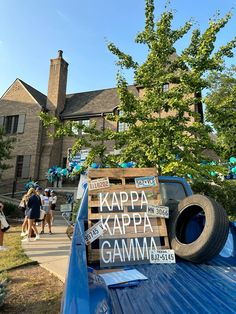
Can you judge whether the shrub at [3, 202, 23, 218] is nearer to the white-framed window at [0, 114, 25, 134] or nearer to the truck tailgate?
the white-framed window at [0, 114, 25, 134]

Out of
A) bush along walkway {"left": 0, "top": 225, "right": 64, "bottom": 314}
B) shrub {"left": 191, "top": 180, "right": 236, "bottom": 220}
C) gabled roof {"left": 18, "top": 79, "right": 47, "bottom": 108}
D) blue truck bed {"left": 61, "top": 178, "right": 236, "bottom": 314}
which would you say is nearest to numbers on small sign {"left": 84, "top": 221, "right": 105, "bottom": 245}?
blue truck bed {"left": 61, "top": 178, "right": 236, "bottom": 314}

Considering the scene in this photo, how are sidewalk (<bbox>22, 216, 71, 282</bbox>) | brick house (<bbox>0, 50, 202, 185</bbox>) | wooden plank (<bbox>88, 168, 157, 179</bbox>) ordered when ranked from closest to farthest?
wooden plank (<bbox>88, 168, 157, 179</bbox>), sidewalk (<bbox>22, 216, 71, 282</bbox>), brick house (<bbox>0, 50, 202, 185</bbox>)

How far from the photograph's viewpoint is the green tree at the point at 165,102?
8.02m

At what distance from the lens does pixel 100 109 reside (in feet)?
84.6

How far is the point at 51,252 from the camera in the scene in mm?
7848

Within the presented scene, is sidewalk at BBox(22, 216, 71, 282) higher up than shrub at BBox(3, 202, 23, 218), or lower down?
lower down

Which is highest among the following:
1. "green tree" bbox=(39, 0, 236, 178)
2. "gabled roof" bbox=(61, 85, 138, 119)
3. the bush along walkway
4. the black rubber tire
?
"gabled roof" bbox=(61, 85, 138, 119)

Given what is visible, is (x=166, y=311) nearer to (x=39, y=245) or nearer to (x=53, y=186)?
(x=39, y=245)

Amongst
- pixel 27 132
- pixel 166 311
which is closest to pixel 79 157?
pixel 27 132

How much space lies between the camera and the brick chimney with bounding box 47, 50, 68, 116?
26.6m

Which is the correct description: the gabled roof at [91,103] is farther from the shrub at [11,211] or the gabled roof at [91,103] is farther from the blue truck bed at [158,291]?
the blue truck bed at [158,291]

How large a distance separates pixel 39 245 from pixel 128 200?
6405mm

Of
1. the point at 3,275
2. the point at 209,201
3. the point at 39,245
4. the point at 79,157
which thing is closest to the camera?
the point at 209,201

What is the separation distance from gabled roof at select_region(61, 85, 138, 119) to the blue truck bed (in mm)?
22963
